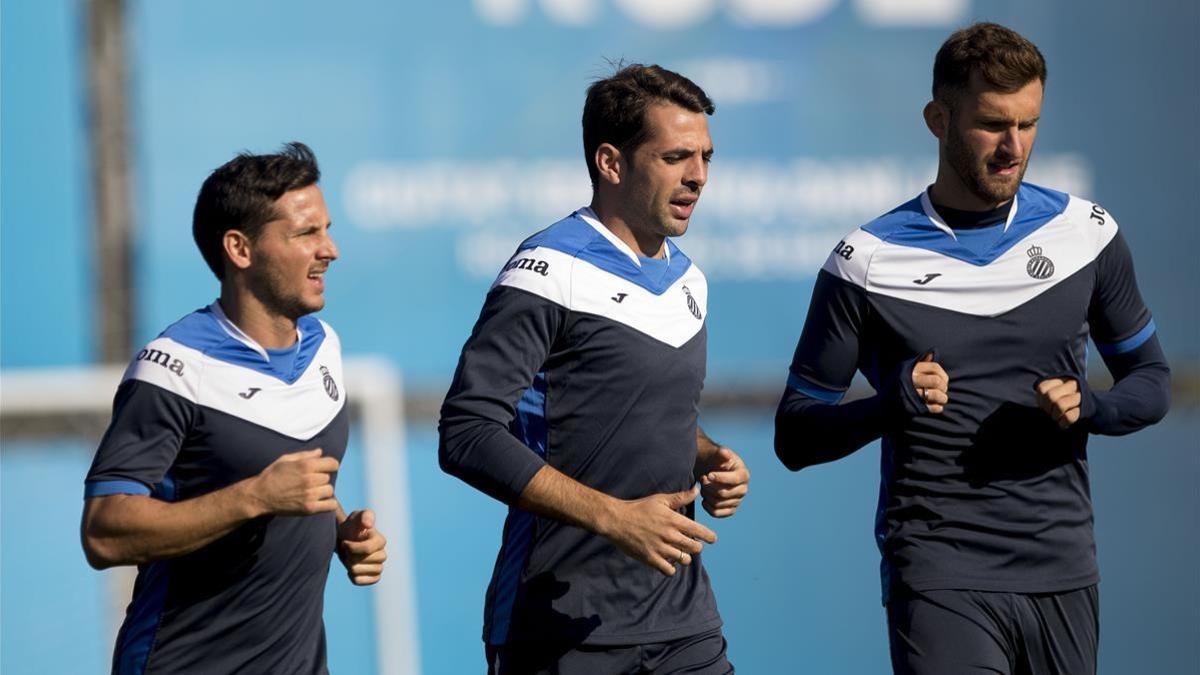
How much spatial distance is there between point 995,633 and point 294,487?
5.10 feet

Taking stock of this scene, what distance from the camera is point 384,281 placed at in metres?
7.65

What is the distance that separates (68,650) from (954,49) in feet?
15.4

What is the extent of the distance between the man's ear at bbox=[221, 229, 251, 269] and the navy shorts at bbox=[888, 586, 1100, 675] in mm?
1711

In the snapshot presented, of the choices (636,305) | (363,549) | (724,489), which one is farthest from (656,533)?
(363,549)

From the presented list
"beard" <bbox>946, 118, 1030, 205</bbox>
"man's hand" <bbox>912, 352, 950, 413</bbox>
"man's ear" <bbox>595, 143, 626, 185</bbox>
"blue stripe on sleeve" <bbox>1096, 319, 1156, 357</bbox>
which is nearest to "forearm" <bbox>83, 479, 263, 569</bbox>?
"man's ear" <bbox>595, 143, 626, 185</bbox>

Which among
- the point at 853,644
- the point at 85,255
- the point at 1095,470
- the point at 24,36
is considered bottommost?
the point at 853,644

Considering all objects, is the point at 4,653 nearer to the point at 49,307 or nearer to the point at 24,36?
the point at 49,307

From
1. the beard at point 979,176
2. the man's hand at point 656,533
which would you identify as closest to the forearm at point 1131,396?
the beard at point 979,176

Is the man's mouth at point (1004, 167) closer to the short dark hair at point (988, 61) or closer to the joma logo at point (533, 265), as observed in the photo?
the short dark hair at point (988, 61)

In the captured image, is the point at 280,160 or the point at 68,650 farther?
the point at 68,650

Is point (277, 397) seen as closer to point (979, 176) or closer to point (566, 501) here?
point (566, 501)

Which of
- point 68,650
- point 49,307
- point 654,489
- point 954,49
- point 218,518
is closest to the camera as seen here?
point 218,518

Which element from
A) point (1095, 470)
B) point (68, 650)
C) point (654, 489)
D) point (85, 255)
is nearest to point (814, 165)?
point (1095, 470)

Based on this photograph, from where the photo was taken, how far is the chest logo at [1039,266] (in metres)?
3.83
